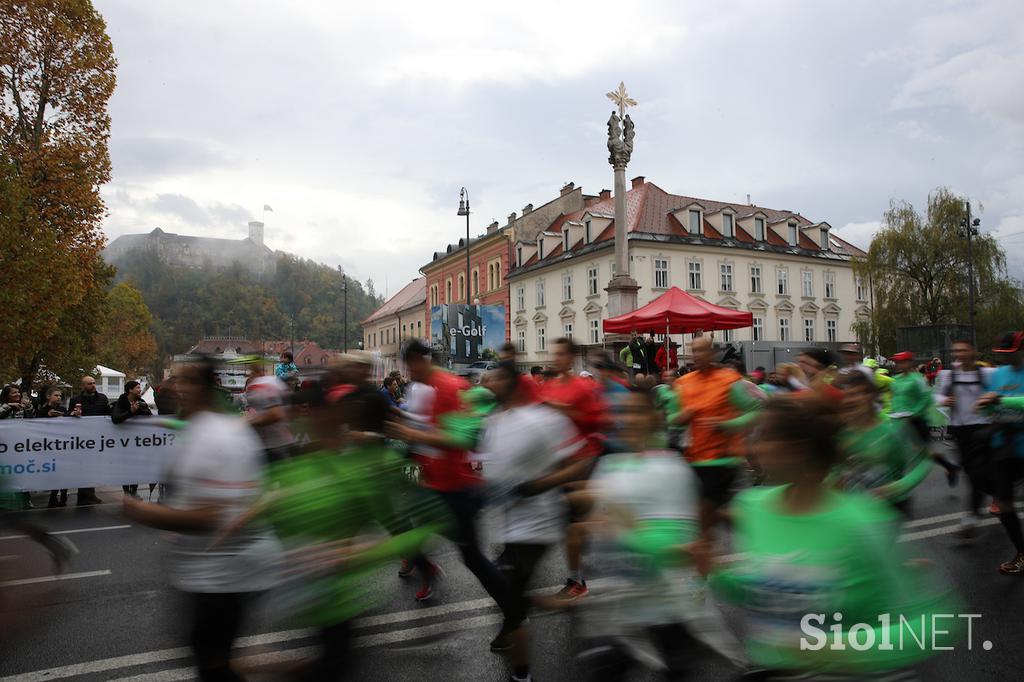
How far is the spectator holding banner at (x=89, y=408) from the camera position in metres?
11.9

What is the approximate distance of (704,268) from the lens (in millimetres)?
43344

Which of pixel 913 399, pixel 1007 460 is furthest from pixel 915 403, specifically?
pixel 1007 460

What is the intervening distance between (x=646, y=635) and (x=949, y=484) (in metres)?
10.0

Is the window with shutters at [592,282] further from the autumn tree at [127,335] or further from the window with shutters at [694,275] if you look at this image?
the autumn tree at [127,335]

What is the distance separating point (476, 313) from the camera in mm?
30781

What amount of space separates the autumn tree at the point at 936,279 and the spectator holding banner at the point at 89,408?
118ft

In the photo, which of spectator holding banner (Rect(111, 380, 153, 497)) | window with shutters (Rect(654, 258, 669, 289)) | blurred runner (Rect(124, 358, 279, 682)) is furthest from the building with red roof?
A: blurred runner (Rect(124, 358, 279, 682))

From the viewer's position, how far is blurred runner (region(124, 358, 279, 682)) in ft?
10.4

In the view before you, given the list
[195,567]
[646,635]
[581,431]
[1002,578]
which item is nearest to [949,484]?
[1002,578]

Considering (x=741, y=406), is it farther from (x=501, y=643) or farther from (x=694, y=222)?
(x=694, y=222)

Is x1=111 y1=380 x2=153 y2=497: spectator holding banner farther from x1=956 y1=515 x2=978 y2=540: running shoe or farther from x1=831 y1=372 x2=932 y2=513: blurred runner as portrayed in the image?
x1=956 y1=515 x2=978 y2=540: running shoe

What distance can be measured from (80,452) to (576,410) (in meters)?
9.17

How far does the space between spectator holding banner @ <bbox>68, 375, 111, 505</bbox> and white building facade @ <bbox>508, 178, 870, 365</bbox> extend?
30.9m

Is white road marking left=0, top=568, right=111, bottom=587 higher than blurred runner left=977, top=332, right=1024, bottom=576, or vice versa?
blurred runner left=977, top=332, right=1024, bottom=576
